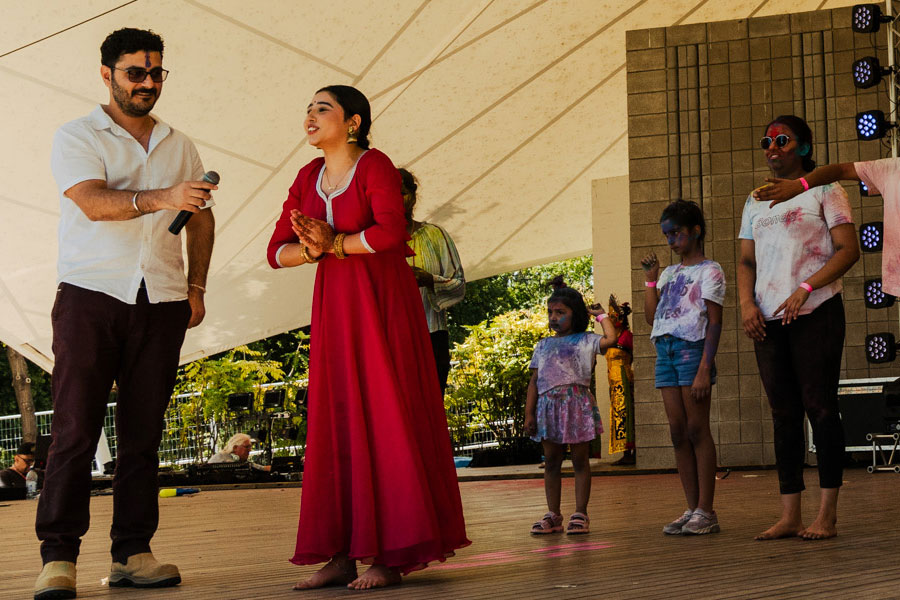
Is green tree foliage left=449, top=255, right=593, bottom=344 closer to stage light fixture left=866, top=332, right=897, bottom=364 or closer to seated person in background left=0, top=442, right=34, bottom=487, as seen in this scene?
seated person in background left=0, top=442, right=34, bottom=487

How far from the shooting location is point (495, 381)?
1466 centimetres

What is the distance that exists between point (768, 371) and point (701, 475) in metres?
0.53

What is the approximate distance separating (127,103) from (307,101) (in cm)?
583

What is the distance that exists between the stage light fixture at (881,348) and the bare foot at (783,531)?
12.3 feet

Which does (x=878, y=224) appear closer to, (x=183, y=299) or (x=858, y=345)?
(x=858, y=345)

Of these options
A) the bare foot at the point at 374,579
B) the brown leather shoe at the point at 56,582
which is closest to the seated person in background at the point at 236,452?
the brown leather shoe at the point at 56,582

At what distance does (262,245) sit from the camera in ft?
36.1

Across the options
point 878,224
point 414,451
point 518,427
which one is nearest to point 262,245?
point 518,427

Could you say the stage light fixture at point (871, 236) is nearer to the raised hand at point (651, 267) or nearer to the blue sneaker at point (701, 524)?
the raised hand at point (651, 267)

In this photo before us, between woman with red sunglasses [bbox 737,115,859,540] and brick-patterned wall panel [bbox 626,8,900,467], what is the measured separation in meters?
5.21

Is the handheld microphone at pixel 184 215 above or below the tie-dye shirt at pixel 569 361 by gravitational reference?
above

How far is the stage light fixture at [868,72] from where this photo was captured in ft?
25.1

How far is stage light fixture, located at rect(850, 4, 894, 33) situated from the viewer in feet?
25.0

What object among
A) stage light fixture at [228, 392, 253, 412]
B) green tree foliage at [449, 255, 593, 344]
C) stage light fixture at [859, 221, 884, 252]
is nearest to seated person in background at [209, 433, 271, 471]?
stage light fixture at [228, 392, 253, 412]
